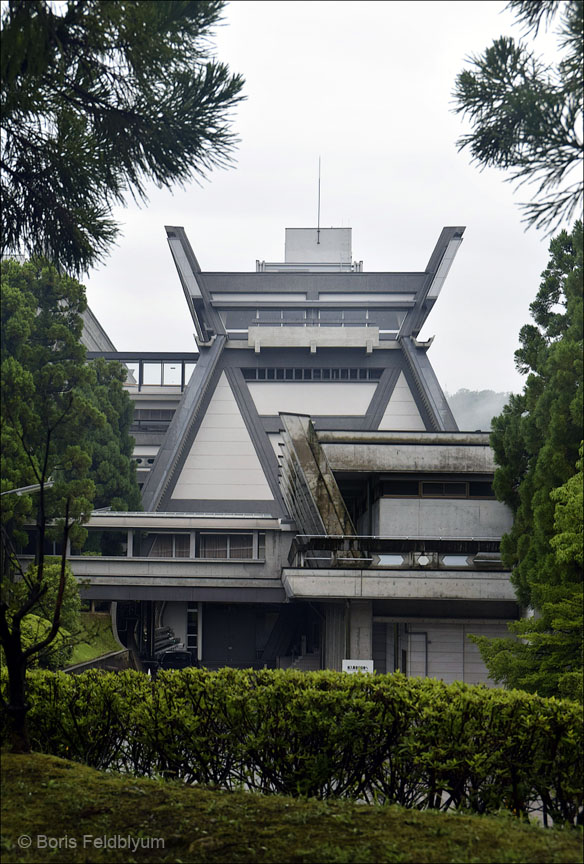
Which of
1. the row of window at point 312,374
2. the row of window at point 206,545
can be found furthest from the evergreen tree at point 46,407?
the row of window at point 312,374

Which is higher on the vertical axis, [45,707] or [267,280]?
[267,280]

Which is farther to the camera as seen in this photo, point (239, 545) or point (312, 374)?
point (312, 374)

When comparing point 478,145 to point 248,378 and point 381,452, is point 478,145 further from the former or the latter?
point 248,378

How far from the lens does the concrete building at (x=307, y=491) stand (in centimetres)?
2162

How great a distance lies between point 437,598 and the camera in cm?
2103

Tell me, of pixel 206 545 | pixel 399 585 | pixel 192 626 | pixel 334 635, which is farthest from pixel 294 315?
pixel 399 585

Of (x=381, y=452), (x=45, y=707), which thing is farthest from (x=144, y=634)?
(x=45, y=707)

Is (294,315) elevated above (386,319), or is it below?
above

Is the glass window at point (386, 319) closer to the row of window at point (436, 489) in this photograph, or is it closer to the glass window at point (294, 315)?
the glass window at point (294, 315)

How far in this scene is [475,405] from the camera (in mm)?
188875

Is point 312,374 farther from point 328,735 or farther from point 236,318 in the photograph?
point 328,735

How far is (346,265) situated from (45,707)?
174 ft

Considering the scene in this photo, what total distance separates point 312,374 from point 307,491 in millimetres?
24554

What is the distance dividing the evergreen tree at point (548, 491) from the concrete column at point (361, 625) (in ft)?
19.5
